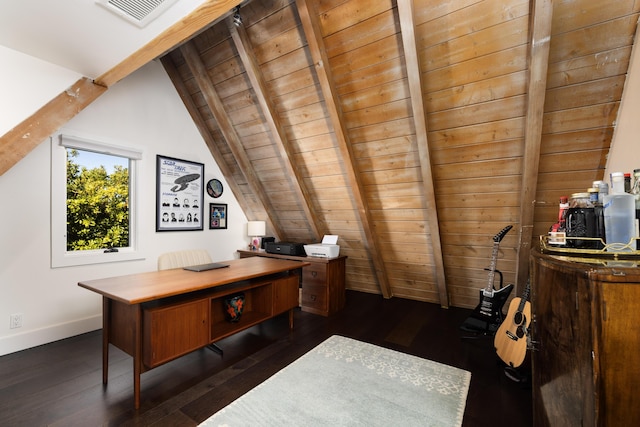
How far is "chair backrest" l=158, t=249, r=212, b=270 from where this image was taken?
8.61 ft

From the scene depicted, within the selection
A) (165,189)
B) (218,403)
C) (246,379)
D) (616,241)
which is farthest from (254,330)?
(616,241)

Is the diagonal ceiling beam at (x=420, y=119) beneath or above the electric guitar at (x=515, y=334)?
above

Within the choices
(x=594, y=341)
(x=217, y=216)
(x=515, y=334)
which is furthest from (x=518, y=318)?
(x=217, y=216)

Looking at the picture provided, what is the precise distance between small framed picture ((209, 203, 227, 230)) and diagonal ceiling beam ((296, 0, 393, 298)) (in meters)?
2.05

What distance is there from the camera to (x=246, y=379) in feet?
6.81

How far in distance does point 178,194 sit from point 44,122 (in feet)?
4.96

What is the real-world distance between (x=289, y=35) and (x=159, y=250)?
9.16 ft

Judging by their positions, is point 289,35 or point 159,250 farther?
point 159,250

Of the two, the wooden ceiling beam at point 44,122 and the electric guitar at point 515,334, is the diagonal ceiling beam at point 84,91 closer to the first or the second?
the wooden ceiling beam at point 44,122

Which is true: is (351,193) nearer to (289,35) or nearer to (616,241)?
(289,35)

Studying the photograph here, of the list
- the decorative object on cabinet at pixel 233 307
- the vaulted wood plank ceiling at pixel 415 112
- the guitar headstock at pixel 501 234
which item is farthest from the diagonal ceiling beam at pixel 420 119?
the decorative object on cabinet at pixel 233 307

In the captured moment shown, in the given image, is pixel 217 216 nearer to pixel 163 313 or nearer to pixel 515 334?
pixel 163 313

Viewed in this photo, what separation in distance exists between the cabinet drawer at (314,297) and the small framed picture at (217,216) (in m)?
1.57

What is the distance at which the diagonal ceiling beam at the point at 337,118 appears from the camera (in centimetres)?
230
